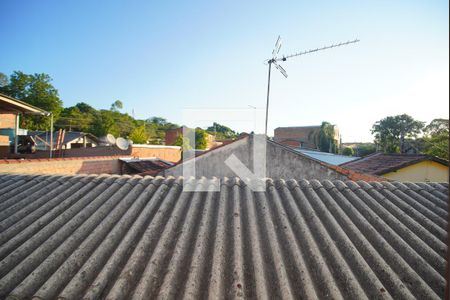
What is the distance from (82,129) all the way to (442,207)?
161 ft

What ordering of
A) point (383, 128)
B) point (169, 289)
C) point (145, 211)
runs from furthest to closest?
point (383, 128)
point (145, 211)
point (169, 289)

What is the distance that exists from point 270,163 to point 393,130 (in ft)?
142

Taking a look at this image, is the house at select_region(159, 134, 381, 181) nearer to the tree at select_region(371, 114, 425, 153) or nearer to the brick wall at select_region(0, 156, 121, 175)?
the brick wall at select_region(0, 156, 121, 175)

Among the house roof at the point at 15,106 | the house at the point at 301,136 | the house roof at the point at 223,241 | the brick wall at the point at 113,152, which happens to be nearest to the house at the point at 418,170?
the house roof at the point at 223,241

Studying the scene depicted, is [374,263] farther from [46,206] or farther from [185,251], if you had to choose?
[46,206]

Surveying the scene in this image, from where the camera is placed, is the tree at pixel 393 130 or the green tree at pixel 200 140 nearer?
A: the green tree at pixel 200 140

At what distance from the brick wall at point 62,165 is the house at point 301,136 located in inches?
1126

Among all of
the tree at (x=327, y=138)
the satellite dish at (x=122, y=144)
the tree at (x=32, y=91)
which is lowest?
the satellite dish at (x=122, y=144)

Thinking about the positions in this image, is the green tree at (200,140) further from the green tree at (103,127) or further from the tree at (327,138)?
the tree at (327,138)

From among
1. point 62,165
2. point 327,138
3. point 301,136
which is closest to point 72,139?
point 62,165

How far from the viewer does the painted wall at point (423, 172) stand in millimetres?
9953

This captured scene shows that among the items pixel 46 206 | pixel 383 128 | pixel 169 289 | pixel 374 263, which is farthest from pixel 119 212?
pixel 383 128

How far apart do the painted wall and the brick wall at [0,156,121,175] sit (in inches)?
539

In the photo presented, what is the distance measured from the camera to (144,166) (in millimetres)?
13266
